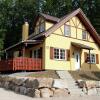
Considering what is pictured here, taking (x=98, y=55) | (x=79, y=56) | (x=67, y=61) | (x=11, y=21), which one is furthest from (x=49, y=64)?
(x=11, y=21)

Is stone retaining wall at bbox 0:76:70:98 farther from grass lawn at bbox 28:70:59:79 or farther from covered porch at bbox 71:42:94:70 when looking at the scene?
covered porch at bbox 71:42:94:70

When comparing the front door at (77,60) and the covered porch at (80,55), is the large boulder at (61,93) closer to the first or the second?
the covered porch at (80,55)

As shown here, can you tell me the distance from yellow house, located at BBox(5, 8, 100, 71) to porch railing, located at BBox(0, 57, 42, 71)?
0.60 metres

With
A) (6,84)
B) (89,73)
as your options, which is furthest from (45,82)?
(89,73)

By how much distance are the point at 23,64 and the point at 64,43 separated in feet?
17.2

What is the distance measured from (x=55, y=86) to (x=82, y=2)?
117ft

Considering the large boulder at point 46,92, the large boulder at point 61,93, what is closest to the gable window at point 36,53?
the large boulder at point 61,93

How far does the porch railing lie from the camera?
25469 mm

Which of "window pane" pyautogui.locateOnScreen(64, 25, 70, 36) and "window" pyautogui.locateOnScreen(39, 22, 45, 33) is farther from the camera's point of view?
"window" pyautogui.locateOnScreen(39, 22, 45, 33)

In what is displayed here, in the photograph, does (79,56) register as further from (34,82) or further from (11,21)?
(11,21)

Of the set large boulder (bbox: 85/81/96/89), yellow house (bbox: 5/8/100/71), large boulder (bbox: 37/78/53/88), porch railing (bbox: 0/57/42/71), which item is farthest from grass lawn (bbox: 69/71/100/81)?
large boulder (bbox: 37/78/53/88)

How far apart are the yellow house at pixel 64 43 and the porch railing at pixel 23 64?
600 millimetres

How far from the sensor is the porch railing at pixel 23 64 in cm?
2547

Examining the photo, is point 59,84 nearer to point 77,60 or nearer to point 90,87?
point 90,87
